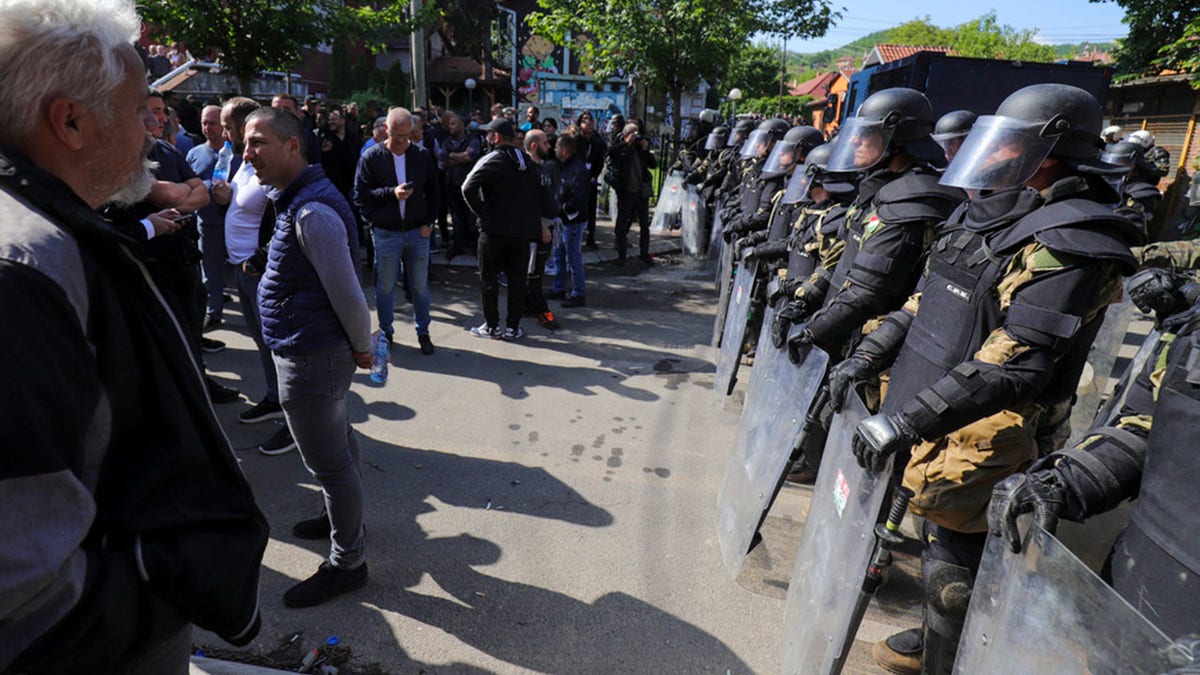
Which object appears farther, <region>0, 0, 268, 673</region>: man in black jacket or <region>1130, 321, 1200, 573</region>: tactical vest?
<region>1130, 321, 1200, 573</region>: tactical vest

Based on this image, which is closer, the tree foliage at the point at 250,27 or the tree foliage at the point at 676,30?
the tree foliage at the point at 250,27

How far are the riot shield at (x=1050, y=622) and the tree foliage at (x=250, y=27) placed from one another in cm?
875

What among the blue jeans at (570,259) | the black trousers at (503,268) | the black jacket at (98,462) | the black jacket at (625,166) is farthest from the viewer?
the black jacket at (625,166)

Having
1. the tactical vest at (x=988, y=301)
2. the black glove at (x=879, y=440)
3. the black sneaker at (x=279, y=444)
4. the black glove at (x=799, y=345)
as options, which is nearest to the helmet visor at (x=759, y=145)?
the black glove at (x=799, y=345)

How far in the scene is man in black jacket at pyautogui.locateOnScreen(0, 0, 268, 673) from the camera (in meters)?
0.94

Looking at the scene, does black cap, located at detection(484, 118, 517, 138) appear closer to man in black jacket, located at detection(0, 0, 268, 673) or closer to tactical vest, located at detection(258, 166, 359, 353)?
tactical vest, located at detection(258, 166, 359, 353)

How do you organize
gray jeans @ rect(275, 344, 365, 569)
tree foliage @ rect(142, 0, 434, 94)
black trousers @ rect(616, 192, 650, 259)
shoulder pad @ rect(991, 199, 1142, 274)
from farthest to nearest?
1. black trousers @ rect(616, 192, 650, 259)
2. tree foliage @ rect(142, 0, 434, 94)
3. gray jeans @ rect(275, 344, 365, 569)
4. shoulder pad @ rect(991, 199, 1142, 274)

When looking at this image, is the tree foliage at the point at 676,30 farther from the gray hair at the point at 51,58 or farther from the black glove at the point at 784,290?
the gray hair at the point at 51,58

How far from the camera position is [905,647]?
2.61 metres

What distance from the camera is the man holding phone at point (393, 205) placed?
18.6 ft

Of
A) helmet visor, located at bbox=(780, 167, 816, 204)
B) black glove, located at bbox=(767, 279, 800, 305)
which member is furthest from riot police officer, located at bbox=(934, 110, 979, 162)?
helmet visor, located at bbox=(780, 167, 816, 204)

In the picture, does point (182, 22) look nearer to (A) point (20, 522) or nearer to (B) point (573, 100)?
(A) point (20, 522)

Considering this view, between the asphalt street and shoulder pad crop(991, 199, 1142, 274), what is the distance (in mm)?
1794

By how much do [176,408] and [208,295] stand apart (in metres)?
5.68
